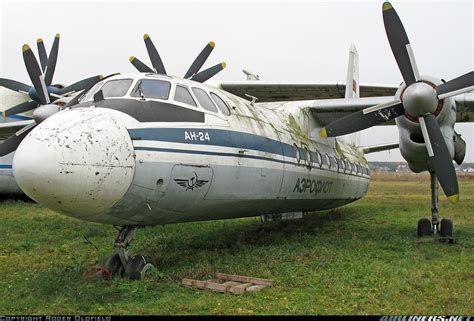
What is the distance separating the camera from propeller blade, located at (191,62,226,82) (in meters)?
15.5

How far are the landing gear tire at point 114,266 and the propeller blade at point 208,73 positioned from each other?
29.2 feet

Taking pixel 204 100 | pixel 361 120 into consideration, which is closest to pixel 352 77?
pixel 361 120

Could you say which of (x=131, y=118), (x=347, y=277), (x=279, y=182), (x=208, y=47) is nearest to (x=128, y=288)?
(x=131, y=118)

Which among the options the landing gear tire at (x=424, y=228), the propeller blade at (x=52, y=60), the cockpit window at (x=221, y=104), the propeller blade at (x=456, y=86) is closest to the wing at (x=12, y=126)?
the propeller blade at (x=52, y=60)

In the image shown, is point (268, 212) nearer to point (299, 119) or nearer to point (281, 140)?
point (281, 140)

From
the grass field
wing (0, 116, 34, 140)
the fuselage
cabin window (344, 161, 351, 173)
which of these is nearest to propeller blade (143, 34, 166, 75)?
the grass field

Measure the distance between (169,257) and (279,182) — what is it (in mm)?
2746

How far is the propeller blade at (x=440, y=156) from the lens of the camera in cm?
969

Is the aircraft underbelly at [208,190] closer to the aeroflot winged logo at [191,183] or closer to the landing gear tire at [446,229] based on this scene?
the aeroflot winged logo at [191,183]

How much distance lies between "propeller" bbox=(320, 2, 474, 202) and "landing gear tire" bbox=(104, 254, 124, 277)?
18.2 ft

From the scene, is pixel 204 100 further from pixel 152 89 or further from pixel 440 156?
pixel 440 156

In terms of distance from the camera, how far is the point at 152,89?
754cm

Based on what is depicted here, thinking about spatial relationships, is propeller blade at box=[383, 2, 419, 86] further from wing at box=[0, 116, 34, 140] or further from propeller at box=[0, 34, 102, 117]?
wing at box=[0, 116, 34, 140]

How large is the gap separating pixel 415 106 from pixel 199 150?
17.2ft
